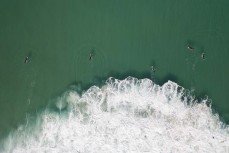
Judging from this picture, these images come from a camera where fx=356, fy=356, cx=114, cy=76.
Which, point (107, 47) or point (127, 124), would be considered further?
point (107, 47)

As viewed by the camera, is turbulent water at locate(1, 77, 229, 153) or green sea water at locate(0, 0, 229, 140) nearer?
turbulent water at locate(1, 77, 229, 153)

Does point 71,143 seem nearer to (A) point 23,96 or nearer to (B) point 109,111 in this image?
(B) point 109,111

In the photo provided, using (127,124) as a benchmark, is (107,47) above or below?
above

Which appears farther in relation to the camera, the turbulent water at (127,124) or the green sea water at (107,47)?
the green sea water at (107,47)

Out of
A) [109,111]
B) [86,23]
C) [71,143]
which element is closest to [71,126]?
[71,143]

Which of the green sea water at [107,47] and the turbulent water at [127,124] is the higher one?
the green sea water at [107,47]
